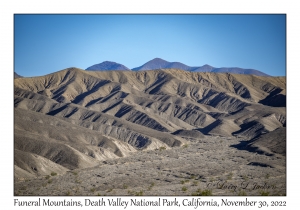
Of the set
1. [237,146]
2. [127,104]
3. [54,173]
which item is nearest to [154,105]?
[127,104]

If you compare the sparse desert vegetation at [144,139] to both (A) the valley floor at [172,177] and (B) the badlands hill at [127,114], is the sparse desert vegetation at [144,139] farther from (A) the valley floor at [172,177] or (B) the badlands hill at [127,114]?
(B) the badlands hill at [127,114]

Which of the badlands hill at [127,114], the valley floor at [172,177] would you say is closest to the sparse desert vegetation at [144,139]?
the valley floor at [172,177]

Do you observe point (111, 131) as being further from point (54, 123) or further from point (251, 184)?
point (251, 184)

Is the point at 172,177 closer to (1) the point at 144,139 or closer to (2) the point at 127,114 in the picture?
(1) the point at 144,139

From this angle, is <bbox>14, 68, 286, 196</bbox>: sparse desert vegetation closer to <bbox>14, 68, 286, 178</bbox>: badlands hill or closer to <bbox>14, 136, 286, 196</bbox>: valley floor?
<bbox>14, 136, 286, 196</bbox>: valley floor

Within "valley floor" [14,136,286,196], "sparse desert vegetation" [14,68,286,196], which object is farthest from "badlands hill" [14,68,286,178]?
"valley floor" [14,136,286,196]

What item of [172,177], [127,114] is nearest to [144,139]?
[172,177]
